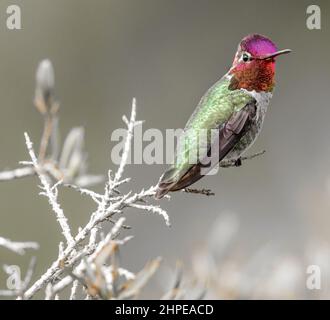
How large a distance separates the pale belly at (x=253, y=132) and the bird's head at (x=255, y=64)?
0.15 ft

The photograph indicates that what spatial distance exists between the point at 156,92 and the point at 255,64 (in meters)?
6.31

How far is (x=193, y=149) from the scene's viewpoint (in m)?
3.47

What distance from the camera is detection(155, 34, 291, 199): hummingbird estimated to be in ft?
11.7

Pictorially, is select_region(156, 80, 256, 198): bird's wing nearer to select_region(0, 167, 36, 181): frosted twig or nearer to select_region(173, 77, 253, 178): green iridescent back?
select_region(173, 77, 253, 178): green iridescent back

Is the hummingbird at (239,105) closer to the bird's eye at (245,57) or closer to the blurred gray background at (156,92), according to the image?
the bird's eye at (245,57)

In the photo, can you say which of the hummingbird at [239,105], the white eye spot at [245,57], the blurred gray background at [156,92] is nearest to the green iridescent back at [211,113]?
the hummingbird at [239,105]

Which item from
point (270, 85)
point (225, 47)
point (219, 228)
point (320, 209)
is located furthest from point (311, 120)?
point (219, 228)

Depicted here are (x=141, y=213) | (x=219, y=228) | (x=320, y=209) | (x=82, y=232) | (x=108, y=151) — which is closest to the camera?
(x=219, y=228)

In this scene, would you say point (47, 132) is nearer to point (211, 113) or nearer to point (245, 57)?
point (211, 113)

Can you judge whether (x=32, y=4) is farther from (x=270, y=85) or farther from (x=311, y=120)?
(x=270, y=85)

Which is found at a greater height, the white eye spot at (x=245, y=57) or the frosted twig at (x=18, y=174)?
the white eye spot at (x=245, y=57)

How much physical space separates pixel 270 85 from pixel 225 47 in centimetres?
696

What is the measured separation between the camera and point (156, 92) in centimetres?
1015

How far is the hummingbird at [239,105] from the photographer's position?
3.56 metres
